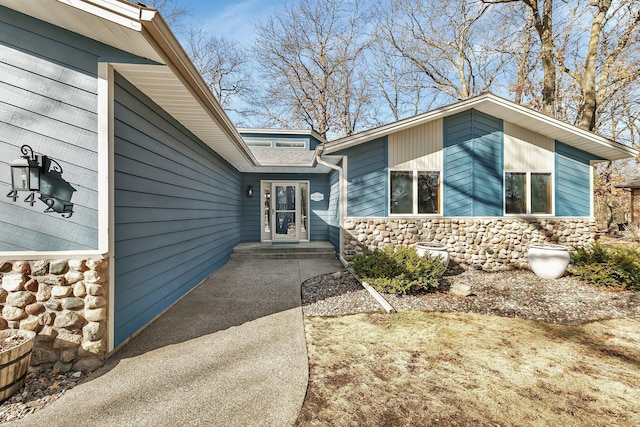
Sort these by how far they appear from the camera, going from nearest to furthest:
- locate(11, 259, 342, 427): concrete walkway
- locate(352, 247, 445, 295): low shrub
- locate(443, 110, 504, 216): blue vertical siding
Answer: locate(11, 259, 342, 427): concrete walkway
locate(352, 247, 445, 295): low shrub
locate(443, 110, 504, 216): blue vertical siding

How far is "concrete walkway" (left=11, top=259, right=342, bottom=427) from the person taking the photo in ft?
6.21

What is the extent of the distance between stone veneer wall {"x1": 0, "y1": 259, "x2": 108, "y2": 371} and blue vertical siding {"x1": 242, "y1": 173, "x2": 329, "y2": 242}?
249 inches

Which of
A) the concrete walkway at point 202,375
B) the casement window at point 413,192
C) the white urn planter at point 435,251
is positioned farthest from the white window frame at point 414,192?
the concrete walkway at point 202,375

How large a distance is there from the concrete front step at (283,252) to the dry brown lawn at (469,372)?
3.84 metres

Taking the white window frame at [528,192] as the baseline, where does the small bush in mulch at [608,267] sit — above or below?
below

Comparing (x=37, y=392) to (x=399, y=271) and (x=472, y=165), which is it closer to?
(x=399, y=271)

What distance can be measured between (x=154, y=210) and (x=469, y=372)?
373 cm

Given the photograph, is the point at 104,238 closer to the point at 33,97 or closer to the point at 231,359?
the point at 33,97

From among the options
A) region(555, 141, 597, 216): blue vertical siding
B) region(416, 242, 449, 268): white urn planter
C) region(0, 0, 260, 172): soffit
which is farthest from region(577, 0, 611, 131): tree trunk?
region(0, 0, 260, 172): soffit

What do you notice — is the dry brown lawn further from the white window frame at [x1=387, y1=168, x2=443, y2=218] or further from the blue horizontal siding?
the blue horizontal siding

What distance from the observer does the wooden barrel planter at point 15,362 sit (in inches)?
76.6

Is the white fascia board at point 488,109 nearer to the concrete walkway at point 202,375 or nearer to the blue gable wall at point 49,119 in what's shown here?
the concrete walkway at point 202,375

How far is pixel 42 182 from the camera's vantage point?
2367 mm

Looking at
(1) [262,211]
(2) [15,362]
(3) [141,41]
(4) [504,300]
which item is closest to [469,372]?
(4) [504,300]
